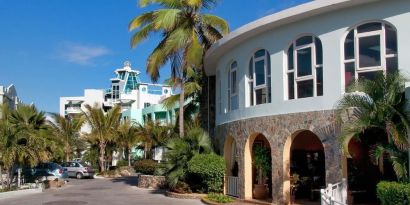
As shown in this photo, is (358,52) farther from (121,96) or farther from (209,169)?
(121,96)

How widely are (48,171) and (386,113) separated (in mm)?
27195

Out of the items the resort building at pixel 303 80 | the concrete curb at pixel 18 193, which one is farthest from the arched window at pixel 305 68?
the concrete curb at pixel 18 193

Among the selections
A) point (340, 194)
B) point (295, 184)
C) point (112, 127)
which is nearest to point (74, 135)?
point (112, 127)

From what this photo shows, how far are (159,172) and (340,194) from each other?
15.4 meters

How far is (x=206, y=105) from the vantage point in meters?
26.9

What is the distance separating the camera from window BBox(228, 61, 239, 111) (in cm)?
2058

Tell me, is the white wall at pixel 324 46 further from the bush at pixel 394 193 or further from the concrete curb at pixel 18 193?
the concrete curb at pixel 18 193

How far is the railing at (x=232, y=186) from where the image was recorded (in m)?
19.7

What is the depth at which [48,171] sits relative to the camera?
114 ft

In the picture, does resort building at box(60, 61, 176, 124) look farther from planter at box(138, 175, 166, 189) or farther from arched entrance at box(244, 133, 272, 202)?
arched entrance at box(244, 133, 272, 202)

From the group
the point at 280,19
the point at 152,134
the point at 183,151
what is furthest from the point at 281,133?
the point at 152,134

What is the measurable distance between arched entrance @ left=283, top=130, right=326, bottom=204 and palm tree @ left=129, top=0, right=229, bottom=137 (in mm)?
6556

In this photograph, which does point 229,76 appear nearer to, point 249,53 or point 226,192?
point 249,53

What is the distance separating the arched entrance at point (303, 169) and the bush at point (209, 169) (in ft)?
9.48
